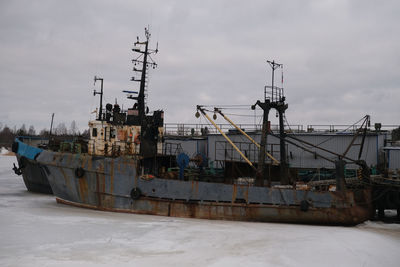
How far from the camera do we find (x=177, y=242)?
9789 mm

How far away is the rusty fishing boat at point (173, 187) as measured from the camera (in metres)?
12.9

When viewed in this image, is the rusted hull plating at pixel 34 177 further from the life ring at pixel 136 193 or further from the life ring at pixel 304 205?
the life ring at pixel 304 205

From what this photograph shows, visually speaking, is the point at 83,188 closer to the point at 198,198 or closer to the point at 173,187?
the point at 173,187

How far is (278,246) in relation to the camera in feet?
31.4

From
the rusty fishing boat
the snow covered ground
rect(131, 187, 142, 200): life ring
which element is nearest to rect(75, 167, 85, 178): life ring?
the rusty fishing boat

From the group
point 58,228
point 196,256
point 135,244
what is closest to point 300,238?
point 196,256

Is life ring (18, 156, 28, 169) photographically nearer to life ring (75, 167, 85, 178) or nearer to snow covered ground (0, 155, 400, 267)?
snow covered ground (0, 155, 400, 267)

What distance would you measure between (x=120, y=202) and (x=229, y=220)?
526cm

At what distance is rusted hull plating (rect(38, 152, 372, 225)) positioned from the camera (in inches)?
506

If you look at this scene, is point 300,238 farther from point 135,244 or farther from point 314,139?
point 314,139

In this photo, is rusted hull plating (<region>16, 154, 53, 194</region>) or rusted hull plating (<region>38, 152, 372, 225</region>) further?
rusted hull plating (<region>16, 154, 53, 194</region>)

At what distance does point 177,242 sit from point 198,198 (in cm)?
387

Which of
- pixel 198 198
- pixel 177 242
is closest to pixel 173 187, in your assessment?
pixel 198 198

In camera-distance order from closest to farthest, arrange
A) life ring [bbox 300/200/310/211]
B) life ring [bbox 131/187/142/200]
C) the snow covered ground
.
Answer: the snow covered ground < life ring [bbox 300/200/310/211] < life ring [bbox 131/187/142/200]
